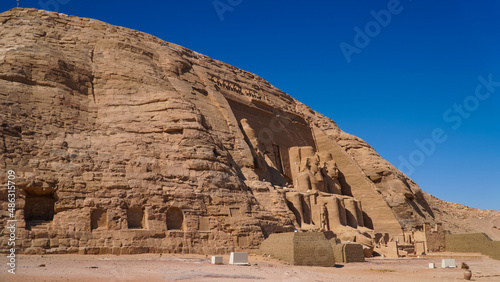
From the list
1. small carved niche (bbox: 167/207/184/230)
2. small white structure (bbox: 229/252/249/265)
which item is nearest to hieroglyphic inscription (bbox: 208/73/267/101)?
small carved niche (bbox: 167/207/184/230)

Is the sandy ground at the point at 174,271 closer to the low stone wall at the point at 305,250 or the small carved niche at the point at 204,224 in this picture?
the low stone wall at the point at 305,250

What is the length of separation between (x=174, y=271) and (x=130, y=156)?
7362 mm

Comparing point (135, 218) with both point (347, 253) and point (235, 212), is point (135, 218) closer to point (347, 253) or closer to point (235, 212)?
point (235, 212)

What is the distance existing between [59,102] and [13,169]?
4.62 meters

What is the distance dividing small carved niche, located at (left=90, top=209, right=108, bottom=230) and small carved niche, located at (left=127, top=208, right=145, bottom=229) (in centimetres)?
88

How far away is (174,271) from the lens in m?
12.4

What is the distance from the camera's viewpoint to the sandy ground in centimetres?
1096

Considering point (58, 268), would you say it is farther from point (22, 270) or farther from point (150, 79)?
point (150, 79)

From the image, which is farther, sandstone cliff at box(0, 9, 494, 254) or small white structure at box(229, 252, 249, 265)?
sandstone cliff at box(0, 9, 494, 254)

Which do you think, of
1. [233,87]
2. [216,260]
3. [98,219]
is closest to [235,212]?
[216,260]

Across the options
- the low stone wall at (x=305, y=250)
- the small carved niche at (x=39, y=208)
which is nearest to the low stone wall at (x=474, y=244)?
the low stone wall at (x=305, y=250)

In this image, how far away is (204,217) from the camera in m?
18.6

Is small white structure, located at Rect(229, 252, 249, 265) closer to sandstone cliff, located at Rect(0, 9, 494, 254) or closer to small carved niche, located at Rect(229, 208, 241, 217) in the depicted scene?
sandstone cliff, located at Rect(0, 9, 494, 254)

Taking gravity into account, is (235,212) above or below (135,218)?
above
